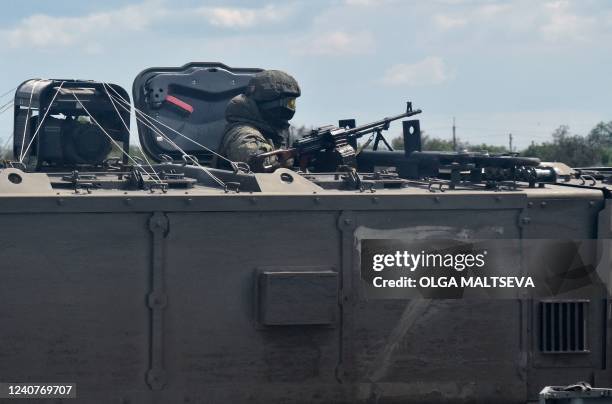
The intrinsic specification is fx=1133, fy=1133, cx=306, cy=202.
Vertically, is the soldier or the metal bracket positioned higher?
the soldier

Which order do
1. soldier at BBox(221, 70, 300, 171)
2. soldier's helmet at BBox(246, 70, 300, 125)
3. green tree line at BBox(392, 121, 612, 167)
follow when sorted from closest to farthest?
soldier at BBox(221, 70, 300, 171)
soldier's helmet at BBox(246, 70, 300, 125)
green tree line at BBox(392, 121, 612, 167)

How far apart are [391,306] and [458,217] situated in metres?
0.73

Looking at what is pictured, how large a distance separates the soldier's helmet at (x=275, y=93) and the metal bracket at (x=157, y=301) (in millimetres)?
3925

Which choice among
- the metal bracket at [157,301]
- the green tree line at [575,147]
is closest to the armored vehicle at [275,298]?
the metal bracket at [157,301]

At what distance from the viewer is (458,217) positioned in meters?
7.42

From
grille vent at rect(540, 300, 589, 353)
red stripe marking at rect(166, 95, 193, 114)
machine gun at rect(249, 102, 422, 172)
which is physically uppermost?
red stripe marking at rect(166, 95, 193, 114)

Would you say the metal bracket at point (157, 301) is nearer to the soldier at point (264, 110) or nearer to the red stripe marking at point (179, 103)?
the soldier at point (264, 110)

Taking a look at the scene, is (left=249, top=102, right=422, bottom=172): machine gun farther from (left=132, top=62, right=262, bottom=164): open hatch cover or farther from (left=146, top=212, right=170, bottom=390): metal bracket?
(left=146, top=212, right=170, bottom=390): metal bracket

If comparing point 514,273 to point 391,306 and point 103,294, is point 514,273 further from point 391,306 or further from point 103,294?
point 103,294

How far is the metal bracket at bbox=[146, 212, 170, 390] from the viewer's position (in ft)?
23.0

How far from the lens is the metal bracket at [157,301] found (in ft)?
23.0

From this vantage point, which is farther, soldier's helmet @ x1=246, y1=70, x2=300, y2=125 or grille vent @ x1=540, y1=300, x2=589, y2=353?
soldier's helmet @ x1=246, y1=70, x2=300, y2=125

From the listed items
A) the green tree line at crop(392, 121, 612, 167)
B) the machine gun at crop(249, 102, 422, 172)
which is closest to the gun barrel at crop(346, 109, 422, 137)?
the machine gun at crop(249, 102, 422, 172)

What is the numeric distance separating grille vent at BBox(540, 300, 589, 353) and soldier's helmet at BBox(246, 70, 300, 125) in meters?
4.01
